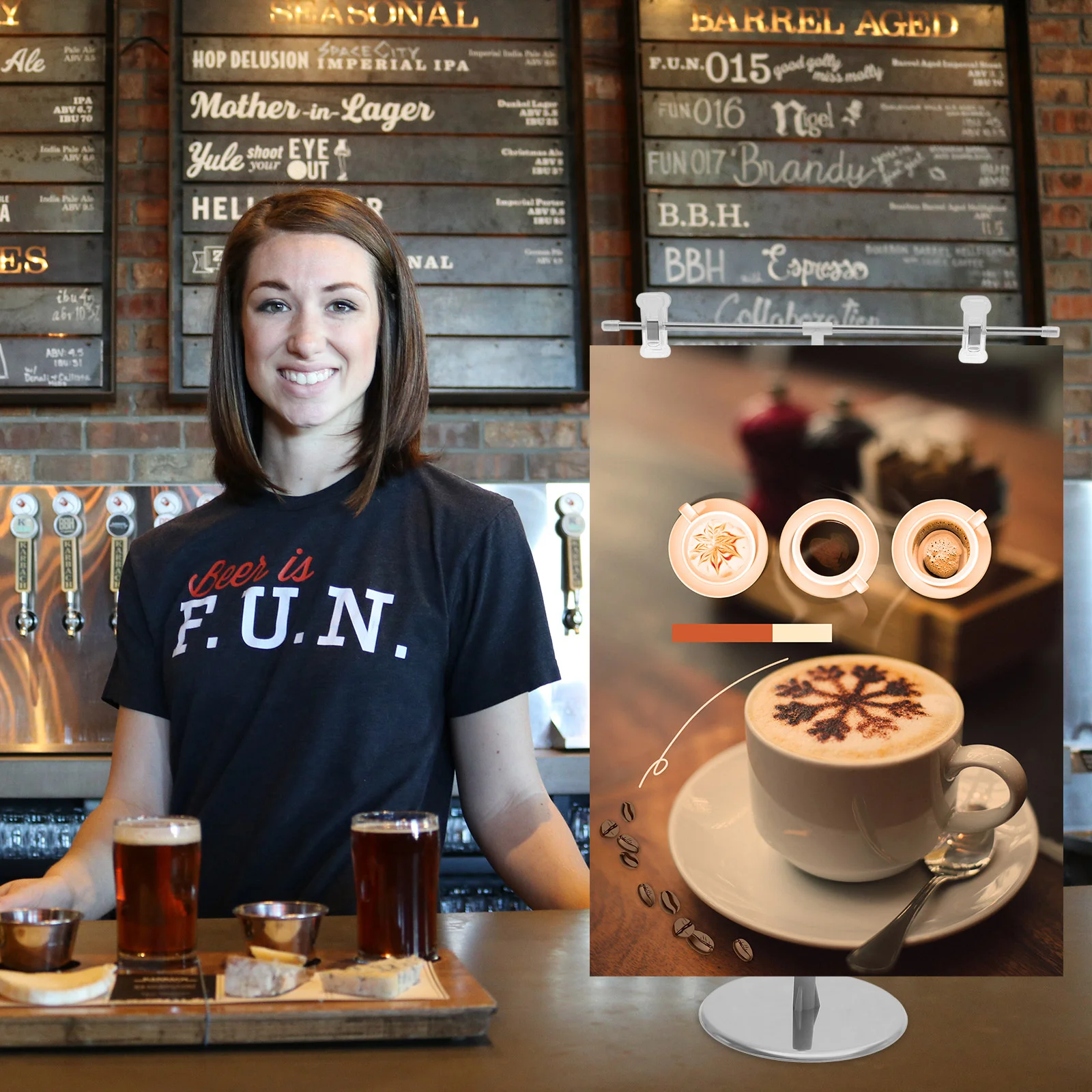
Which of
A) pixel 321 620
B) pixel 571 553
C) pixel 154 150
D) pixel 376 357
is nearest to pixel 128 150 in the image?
pixel 154 150

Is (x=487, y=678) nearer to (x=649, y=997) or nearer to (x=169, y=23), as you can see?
(x=649, y=997)

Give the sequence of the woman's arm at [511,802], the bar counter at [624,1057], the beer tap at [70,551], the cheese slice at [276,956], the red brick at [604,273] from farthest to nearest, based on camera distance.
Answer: the red brick at [604,273] < the beer tap at [70,551] < the woman's arm at [511,802] < the cheese slice at [276,956] < the bar counter at [624,1057]

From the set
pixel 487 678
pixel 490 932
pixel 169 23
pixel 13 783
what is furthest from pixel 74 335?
pixel 490 932

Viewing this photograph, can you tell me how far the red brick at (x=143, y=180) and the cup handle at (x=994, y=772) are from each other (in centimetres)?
262

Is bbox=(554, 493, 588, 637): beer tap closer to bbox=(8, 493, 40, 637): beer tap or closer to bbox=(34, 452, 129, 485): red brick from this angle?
bbox=(34, 452, 129, 485): red brick

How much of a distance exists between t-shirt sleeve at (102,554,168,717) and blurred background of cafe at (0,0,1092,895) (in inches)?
51.7

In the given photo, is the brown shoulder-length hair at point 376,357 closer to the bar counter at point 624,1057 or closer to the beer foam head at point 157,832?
the beer foam head at point 157,832

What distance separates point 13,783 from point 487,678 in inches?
57.0

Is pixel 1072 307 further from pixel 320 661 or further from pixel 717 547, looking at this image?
pixel 717 547

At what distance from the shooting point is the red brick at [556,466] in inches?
112

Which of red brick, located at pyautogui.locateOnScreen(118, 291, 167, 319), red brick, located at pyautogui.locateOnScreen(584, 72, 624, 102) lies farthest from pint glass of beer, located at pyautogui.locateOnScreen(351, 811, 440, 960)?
red brick, located at pyautogui.locateOnScreen(584, 72, 624, 102)

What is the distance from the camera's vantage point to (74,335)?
107 inches

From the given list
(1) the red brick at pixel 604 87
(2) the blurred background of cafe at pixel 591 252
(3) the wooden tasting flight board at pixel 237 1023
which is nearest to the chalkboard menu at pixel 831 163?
(2) the blurred background of cafe at pixel 591 252

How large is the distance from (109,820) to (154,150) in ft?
6.83
